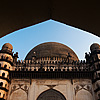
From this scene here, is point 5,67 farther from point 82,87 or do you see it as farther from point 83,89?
point 83,89

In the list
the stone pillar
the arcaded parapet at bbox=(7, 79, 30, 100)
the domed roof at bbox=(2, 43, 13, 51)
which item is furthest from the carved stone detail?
the domed roof at bbox=(2, 43, 13, 51)

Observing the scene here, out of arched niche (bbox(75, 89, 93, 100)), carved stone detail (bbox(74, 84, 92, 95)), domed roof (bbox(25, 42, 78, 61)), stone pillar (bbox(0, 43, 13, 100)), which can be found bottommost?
arched niche (bbox(75, 89, 93, 100))

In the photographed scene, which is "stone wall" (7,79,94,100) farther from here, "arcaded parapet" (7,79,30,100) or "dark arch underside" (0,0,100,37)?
"dark arch underside" (0,0,100,37)

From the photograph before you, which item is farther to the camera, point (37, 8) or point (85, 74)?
point (85, 74)

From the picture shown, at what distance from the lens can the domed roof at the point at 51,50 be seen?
2423cm

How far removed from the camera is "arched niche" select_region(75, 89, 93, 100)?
16.1 metres

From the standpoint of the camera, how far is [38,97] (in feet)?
52.7

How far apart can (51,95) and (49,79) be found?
6.80ft

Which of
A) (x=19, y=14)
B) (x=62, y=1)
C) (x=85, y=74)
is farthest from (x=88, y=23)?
(x=85, y=74)

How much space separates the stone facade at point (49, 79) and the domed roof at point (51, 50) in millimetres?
4299

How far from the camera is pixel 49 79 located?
57.1 feet

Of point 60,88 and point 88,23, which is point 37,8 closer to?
point 88,23

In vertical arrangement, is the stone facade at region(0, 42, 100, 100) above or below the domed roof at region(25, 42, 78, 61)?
below

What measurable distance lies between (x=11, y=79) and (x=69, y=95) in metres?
7.46
